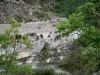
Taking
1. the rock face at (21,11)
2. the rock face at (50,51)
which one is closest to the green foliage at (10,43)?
the rock face at (50,51)

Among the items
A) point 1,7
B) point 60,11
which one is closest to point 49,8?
point 60,11

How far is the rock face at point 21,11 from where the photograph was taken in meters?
29.3

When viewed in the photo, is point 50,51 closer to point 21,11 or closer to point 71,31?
point 71,31

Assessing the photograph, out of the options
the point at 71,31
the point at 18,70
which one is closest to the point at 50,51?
the point at 18,70

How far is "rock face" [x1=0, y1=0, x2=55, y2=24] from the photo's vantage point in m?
29.3

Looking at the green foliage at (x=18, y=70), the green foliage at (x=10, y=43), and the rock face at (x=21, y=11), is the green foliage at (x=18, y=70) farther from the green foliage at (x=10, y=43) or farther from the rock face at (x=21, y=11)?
the rock face at (x=21, y=11)

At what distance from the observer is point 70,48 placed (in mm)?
17812

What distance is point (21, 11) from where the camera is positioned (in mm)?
30594

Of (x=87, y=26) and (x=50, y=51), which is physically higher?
(x=87, y=26)

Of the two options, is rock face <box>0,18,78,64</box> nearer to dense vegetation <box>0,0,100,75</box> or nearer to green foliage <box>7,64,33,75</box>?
green foliage <box>7,64,33,75</box>

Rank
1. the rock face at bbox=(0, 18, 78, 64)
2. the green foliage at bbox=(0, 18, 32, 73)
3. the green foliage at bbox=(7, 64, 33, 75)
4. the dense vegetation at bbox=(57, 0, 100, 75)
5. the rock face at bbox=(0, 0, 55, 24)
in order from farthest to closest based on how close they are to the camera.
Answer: the rock face at bbox=(0, 0, 55, 24) < the rock face at bbox=(0, 18, 78, 64) < the green foliage at bbox=(7, 64, 33, 75) < the green foliage at bbox=(0, 18, 32, 73) < the dense vegetation at bbox=(57, 0, 100, 75)

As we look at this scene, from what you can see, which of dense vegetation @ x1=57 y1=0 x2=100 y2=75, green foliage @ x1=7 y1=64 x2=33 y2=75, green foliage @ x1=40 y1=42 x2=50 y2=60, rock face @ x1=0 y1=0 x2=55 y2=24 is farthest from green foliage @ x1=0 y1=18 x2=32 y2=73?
rock face @ x1=0 y1=0 x2=55 y2=24

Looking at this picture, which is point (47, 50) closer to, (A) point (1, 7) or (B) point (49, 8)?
(A) point (1, 7)

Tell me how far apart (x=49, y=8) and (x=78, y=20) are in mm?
29147
